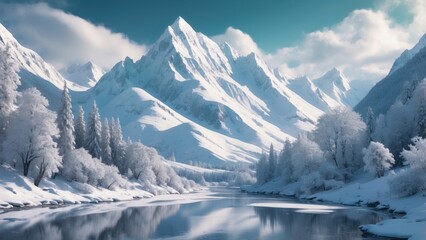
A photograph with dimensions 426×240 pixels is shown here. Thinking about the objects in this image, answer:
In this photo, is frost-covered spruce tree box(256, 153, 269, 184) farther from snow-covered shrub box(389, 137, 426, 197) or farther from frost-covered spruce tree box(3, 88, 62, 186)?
snow-covered shrub box(389, 137, 426, 197)

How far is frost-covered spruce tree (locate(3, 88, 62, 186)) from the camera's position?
74.9 metres

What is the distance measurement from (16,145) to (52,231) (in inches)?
1435

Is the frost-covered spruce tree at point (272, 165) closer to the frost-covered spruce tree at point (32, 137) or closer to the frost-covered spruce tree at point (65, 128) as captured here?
the frost-covered spruce tree at point (65, 128)

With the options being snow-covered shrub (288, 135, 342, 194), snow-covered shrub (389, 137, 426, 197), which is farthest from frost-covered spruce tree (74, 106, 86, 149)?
snow-covered shrub (389, 137, 426, 197)

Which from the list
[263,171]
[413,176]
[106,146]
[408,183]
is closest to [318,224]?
[408,183]

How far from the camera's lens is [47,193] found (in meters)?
76.9

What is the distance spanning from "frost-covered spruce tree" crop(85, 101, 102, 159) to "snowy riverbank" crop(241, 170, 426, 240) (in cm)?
5415

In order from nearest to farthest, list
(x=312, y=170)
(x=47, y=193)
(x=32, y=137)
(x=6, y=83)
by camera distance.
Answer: (x=32, y=137) < (x=6, y=83) < (x=47, y=193) < (x=312, y=170)

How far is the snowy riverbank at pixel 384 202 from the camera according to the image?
40.8 metres

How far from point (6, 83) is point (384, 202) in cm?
6937

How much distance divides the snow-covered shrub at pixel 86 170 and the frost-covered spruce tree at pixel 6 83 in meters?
15.6

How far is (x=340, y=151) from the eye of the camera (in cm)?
11412

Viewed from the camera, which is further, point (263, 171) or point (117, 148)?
point (263, 171)

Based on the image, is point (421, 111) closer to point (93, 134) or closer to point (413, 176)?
point (413, 176)
